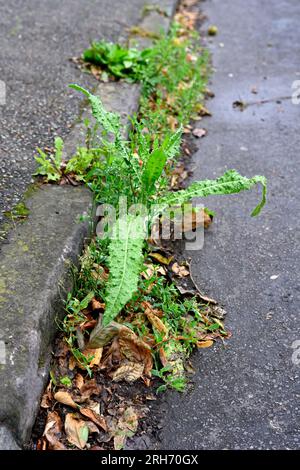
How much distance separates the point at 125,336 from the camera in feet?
7.63

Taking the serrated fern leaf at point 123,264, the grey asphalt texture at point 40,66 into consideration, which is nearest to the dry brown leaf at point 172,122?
the grey asphalt texture at point 40,66

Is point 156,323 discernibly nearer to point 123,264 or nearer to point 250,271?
point 123,264

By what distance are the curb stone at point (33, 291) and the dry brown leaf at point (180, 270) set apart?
0.52 metres

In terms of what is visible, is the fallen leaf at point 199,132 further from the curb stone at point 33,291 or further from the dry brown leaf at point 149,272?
the dry brown leaf at point 149,272

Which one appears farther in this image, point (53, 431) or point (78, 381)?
point (78, 381)

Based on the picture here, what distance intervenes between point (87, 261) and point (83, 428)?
2.44 ft

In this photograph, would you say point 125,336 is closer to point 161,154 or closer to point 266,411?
point 266,411

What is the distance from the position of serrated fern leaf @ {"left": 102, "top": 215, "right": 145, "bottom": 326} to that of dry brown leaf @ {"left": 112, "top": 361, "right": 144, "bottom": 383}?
33cm

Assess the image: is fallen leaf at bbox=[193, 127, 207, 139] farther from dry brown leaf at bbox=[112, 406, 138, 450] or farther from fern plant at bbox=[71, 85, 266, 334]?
dry brown leaf at bbox=[112, 406, 138, 450]

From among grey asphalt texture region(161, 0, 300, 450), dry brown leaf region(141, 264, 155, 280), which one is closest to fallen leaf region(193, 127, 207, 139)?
grey asphalt texture region(161, 0, 300, 450)

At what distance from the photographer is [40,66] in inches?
157

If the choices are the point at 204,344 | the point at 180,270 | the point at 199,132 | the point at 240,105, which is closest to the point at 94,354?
the point at 204,344

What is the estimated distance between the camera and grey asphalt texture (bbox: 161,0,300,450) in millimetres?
2135

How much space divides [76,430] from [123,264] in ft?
2.09
